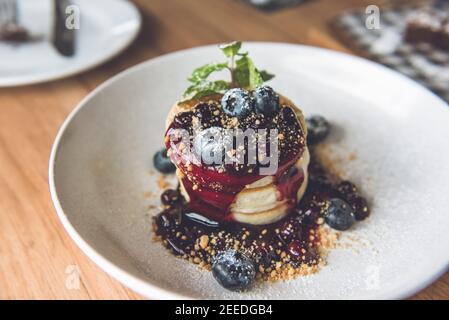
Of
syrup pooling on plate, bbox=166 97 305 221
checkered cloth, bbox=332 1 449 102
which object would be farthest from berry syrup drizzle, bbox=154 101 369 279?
checkered cloth, bbox=332 1 449 102

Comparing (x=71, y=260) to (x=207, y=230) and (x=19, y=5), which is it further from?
(x=19, y=5)

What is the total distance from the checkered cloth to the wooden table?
4.4 inches

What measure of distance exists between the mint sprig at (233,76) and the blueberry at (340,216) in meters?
0.37

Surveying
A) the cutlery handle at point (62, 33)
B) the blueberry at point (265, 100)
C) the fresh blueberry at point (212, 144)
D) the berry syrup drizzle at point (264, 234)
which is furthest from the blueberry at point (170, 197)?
the cutlery handle at point (62, 33)

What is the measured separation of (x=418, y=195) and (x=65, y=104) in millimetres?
1161

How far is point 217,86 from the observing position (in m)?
1.36

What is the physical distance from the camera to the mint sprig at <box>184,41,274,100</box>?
132 cm

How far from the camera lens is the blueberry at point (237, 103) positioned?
1.24m

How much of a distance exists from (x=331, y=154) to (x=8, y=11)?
4.76ft

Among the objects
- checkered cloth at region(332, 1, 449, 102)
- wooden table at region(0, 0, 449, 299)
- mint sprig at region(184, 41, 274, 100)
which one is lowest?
wooden table at region(0, 0, 449, 299)

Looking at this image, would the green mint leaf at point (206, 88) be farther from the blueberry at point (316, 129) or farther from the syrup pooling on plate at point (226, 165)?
the blueberry at point (316, 129)

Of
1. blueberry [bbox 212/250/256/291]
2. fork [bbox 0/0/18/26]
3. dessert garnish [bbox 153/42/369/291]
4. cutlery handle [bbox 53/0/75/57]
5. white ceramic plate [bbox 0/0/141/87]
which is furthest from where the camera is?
fork [bbox 0/0/18/26]

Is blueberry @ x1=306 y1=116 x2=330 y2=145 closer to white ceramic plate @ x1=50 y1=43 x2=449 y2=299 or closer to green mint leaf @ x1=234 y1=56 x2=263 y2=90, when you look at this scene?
white ceramic plate @ x1=50 y1=43 x2=449 y2=299

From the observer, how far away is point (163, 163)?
148cm
